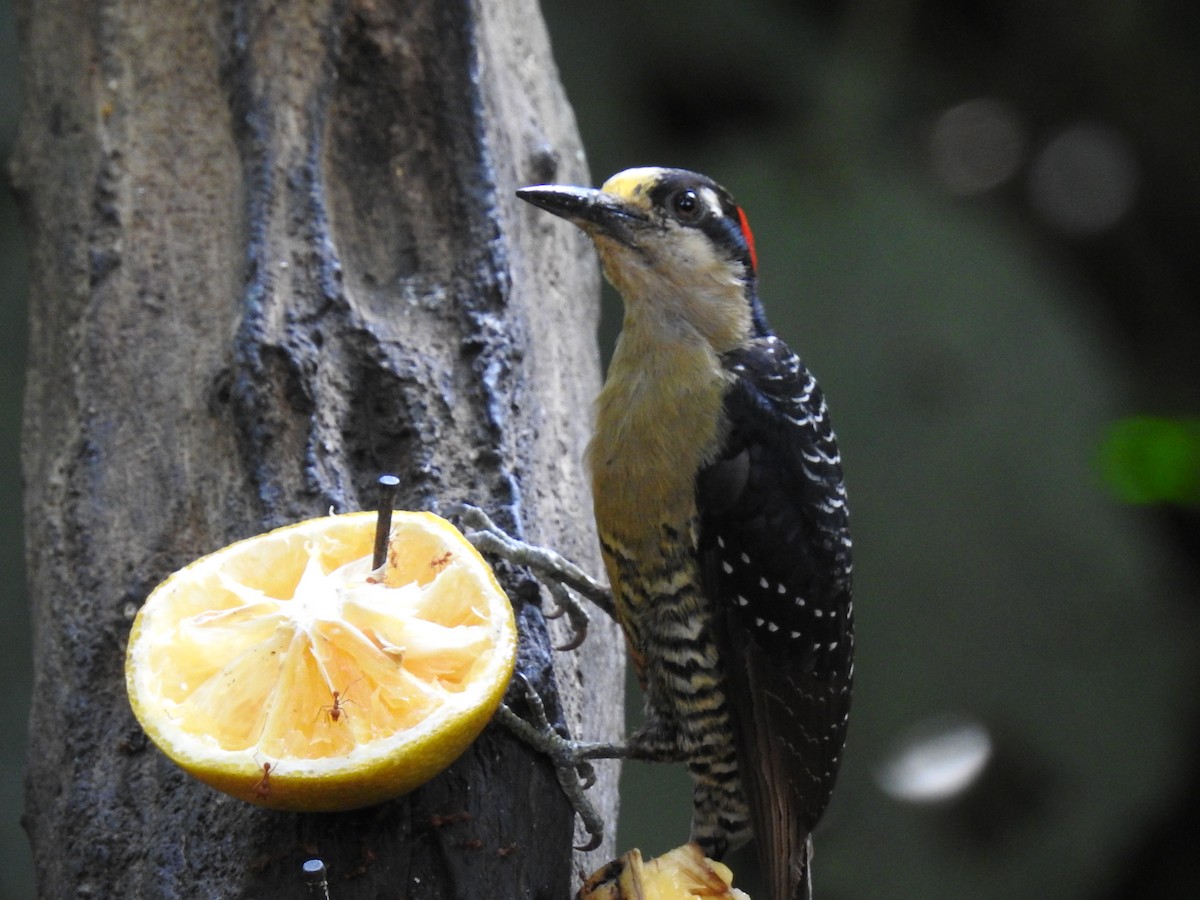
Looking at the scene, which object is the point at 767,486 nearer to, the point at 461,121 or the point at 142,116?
the point at 461,121

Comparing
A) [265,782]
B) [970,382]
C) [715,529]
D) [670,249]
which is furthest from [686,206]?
[970,382]

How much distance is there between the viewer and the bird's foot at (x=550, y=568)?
203cm

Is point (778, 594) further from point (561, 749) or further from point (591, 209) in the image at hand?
point (591, 209)

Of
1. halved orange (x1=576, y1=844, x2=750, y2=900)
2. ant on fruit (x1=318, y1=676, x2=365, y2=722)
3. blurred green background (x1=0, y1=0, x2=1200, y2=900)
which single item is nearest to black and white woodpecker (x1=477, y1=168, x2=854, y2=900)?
halved orange (x1=576, y1=844, x2=750, y2=900)

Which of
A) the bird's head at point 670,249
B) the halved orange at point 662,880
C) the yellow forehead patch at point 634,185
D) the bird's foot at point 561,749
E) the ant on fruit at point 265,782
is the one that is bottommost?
the halved orange at point 662,880

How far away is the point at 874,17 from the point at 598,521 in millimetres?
3067

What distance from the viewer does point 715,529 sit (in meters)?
2.18

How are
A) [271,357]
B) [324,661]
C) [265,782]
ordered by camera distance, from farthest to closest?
[271,357] < [324,661] < [265,782]

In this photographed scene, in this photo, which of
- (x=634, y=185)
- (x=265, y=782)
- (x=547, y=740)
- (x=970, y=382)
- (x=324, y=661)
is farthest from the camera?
(x=970, y=382)

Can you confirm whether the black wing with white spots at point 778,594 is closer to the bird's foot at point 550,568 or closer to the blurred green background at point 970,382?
the bird's foot at point 550,568

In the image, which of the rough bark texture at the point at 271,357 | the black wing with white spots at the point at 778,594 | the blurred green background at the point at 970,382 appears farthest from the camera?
the blurred green background at the point at 970,382

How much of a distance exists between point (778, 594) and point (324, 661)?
903 mm

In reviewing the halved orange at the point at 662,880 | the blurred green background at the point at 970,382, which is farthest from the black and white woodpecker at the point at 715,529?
the blurred green background at the point at 970,382

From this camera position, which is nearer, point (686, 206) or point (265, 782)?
point (265, 782)
